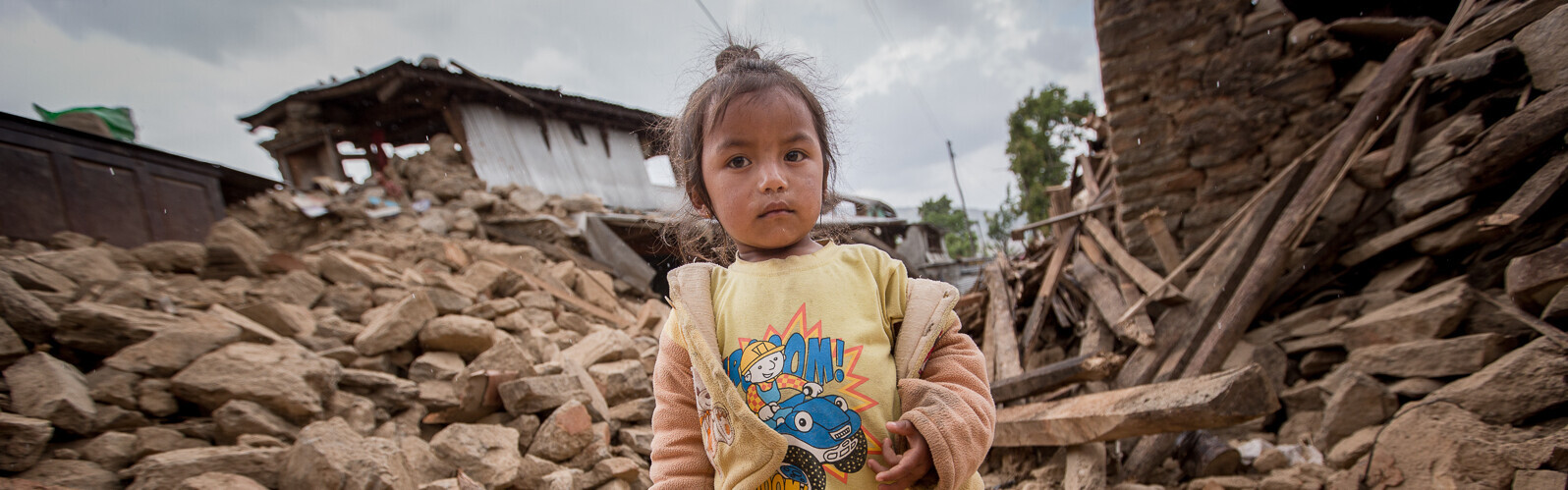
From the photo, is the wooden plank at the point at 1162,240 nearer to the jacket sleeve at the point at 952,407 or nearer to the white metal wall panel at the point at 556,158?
the jacket sleeve at the point at 952,407

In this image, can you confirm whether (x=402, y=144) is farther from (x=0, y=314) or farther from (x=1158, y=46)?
(x=1158, y=46)

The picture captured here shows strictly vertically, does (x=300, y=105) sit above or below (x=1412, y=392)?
above

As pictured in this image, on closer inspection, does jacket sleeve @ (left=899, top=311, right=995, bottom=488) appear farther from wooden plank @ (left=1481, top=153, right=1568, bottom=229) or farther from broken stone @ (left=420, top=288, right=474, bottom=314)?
broken stone @ (left=420, top=288, right=474, bottom=314)

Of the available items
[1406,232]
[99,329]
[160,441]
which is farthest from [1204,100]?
A: [99,329]

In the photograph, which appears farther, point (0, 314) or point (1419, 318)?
point (1419, 318)

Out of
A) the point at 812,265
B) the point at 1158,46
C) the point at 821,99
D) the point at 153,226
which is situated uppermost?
the point at 153,226

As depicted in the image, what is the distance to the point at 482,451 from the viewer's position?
2.52 m

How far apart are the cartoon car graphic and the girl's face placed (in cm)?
35

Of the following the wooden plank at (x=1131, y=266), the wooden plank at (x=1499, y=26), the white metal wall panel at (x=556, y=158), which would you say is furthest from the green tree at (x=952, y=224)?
the wooden plank at (x=1499, y=26)

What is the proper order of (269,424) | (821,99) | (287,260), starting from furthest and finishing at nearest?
(287,260) < (269,424) < (821,99)

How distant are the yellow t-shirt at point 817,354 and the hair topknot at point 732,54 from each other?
0.52 meters

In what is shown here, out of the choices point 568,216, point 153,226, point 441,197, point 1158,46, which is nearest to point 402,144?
point 441,197

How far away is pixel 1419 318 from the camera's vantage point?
2.69m

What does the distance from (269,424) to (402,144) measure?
11191 millimetres
